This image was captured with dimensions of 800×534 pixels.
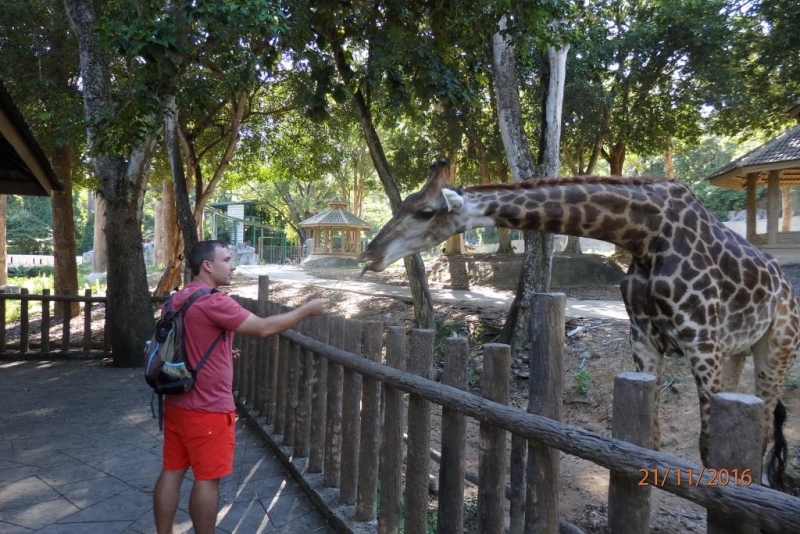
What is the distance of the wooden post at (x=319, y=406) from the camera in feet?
12.5

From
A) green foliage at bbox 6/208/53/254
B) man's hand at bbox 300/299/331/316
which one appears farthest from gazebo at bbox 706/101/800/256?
green foliage at bbox 6/208/53/254

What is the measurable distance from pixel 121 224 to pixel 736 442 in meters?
8.38

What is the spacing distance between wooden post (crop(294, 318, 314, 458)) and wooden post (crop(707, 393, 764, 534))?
2944 mm

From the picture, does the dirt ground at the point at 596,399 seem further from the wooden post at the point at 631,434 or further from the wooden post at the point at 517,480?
the wooden post at the point at 631,434

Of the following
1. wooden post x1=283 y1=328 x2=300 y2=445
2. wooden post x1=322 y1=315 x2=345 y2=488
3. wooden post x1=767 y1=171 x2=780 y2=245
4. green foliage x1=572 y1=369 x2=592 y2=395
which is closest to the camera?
wooden post x1=322 y1=315 x2=345 y2=488

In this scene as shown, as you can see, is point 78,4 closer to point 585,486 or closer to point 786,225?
point 585,486

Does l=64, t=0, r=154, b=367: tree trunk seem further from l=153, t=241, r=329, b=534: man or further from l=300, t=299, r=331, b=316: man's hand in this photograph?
l=300, t=299, r=331, b=316: man's hand

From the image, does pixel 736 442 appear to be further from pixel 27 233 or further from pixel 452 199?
pixel 27 233

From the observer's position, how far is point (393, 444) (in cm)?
299

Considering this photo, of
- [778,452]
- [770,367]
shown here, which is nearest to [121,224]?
[770,367]

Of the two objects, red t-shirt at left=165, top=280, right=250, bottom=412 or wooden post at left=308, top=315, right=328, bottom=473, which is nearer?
red t-shirt at left=165, top=280, right=250, bottom=412

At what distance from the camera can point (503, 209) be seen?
123 inches

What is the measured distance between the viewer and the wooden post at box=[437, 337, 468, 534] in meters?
2.52

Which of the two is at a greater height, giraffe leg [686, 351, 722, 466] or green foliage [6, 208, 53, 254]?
green foliage [6, 208, 53, 254]
